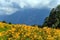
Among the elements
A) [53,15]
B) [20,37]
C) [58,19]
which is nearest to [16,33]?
[20,37]

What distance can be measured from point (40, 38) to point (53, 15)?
100ft

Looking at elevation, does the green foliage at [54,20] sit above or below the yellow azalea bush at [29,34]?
above

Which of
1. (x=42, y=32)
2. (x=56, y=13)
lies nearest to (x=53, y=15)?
(x=56, y=13)

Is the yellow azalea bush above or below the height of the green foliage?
below

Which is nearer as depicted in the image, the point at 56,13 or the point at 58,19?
the point at 58,19

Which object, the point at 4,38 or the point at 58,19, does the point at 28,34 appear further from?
the point at 58,19

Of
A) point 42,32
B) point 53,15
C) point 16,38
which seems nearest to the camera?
point 16,38

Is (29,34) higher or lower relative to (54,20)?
lower

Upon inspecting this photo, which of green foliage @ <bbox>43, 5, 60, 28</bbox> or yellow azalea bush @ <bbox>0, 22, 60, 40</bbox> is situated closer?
yellow azalea bush @ <bbox>0, 22, 60, 40</bbox>

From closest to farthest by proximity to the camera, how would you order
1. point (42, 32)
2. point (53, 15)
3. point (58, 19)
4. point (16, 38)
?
point (16, 38) → point (42, 32) → point (58, 19) → point (53, 15)

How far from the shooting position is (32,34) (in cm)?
1828

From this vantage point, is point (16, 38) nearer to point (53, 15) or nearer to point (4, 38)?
point (4, 38)

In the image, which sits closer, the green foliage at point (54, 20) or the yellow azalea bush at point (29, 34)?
the yellow azalea bush at point (29, 34)

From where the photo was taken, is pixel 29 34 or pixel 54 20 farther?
pixel 54 20
